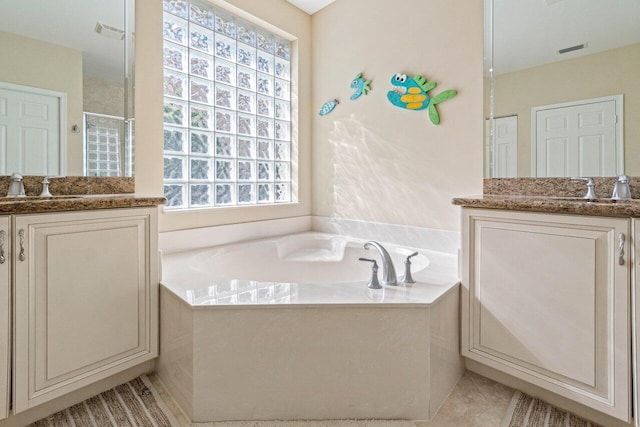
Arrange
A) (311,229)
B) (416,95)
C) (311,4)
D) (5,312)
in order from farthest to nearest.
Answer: (311,229) < (311,4) < (416,95) < (5,312)

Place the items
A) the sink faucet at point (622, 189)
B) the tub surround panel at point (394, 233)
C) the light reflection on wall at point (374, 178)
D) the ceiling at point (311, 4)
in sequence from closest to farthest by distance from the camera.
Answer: the sink faucet at point (622, 189) < the tub surround panel at point (394, 233) < the light reflection on wall at point (374, 178) < the ceiling at point (311, 4)

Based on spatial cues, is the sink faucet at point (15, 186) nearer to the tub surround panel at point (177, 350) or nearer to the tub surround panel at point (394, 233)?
the tub surround panel at point (177, 350)

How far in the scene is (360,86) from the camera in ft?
8.63

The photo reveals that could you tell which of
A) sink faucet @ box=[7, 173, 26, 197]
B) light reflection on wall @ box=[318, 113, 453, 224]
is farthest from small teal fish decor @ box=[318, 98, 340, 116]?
sink faucet @ box=[7, 173, 26, 197]

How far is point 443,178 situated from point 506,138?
1.45ft

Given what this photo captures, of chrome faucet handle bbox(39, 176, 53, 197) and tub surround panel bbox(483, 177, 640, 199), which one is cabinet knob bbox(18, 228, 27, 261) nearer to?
chrome faucet handle bbox(39, 176, 53, 197)

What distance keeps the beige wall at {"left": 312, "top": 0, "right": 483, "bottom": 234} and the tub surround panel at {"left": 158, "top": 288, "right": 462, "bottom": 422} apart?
1.12 meters

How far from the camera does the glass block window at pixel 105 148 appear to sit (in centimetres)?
179

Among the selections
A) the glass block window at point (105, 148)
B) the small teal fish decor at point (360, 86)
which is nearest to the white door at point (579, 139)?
the small teal fish decor at point (360, 86)

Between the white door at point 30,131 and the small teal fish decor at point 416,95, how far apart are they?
2.01 m

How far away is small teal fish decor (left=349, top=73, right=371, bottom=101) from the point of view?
259cm

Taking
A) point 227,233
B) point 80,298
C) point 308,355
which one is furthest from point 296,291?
point 227,233

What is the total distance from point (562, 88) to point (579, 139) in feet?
0.93

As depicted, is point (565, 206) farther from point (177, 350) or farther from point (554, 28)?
point (177, 350)
